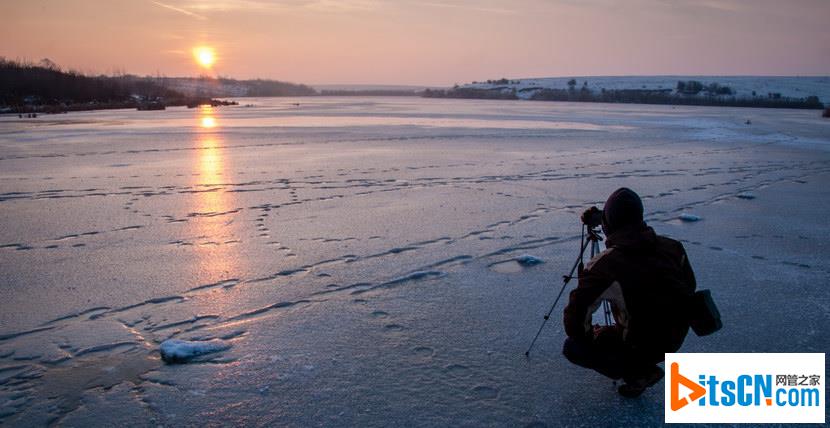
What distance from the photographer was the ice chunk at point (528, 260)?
6164 mm

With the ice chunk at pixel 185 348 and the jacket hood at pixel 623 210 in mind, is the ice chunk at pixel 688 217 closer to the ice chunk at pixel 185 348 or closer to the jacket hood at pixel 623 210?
the jacket hood at pixel 623 210

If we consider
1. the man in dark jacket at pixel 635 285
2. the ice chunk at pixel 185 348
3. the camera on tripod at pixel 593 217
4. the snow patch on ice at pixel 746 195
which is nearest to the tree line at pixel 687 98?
the snow patch on ice at pixel 746 195

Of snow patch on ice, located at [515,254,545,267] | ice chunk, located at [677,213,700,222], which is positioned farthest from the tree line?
snow patch on ice, located at [515,254,545,267]

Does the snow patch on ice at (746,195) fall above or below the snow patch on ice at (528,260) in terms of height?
above

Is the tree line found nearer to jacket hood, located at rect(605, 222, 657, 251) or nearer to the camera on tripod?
the camera on tripod

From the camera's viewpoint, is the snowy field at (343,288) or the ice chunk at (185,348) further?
the ice chunk at (185,348)

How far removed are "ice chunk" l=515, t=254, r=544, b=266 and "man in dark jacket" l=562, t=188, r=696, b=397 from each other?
291 cm

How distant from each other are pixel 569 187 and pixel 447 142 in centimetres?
943

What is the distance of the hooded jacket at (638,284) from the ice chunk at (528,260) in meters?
3.03

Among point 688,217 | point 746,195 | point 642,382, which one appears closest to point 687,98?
point 746,195

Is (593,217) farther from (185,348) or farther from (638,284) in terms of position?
(185,348)

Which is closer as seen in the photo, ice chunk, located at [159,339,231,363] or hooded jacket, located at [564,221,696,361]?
hooded jacket, located at [564,221,696,361]

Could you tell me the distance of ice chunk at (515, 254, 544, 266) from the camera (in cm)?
616

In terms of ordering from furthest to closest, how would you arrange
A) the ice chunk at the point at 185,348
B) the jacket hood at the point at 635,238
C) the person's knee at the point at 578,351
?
the ice chunk at the point at 185,348
the person's knee at the point at 578,351
the jacket hood at the point at 635,238
